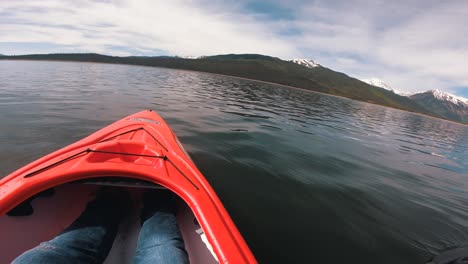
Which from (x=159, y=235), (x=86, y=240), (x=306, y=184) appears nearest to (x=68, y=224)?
(x=86, y=240)

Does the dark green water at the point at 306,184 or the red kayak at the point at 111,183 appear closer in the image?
the red kayak at the point at 111,183

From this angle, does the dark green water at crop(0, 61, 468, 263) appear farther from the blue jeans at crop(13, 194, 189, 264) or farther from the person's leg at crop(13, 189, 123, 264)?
the person's leg at crop(13, 189, 123, 264)

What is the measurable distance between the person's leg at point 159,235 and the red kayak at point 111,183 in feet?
1.10

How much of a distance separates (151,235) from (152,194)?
1304 millimetres

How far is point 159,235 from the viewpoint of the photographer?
3.14 meters

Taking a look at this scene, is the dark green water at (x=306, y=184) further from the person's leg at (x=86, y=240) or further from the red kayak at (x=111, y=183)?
the person's leg at (x=86, y=240)

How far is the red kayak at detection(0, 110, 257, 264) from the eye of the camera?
2.78 m

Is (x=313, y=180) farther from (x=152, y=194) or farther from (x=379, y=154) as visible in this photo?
(x=379, y=154)

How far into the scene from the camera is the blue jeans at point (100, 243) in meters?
2.48

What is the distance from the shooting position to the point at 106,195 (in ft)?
13.7

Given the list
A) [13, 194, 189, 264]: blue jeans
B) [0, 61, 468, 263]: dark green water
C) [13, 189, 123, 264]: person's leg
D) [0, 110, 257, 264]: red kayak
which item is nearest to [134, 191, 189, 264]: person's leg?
[13, 194, 189, 264]: blue jeans

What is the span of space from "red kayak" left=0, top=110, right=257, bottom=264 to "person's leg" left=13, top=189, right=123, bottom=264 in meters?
0.39

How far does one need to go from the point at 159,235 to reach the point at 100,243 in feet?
2.46

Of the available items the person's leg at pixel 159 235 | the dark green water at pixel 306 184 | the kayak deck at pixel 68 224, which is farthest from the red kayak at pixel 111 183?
the dark green water at pixel 306 184
